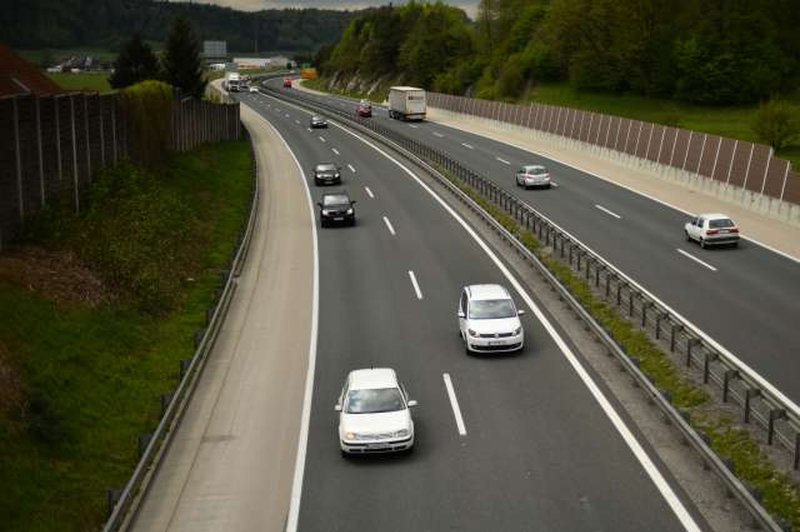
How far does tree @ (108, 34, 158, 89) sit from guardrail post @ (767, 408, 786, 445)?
8411 cm

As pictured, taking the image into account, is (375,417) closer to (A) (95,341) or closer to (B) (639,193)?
(A) (95,341)

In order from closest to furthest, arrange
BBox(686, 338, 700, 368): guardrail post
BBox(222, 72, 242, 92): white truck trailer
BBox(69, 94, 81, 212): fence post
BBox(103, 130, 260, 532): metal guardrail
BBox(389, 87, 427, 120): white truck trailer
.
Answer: BBox(103, 130, 260, 532): metal guardrail
BBox(686, 338, 700, 368): guardrail post
BBox(69, 94, 81, 212): fence post
BBox(389, 87, 427, 120): white truck trailer
BBox(222, 72, 242, 92): white truck trailer

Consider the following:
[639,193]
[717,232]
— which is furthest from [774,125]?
[717,232]

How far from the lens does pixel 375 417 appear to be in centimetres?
1964

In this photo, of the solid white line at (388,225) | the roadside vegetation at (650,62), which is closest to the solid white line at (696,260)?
the solid white line at (388,225)

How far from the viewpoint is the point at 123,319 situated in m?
28.2

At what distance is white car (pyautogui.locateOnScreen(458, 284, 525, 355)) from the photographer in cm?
2539

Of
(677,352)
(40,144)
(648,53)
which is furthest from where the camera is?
(648,53)

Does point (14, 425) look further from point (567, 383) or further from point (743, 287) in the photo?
point (743, 287)

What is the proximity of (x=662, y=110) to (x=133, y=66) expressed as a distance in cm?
5952

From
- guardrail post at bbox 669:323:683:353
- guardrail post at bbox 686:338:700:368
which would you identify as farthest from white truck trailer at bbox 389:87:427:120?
guardrail post at bbox 686:338:700:368

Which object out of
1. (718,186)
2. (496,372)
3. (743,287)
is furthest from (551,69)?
(496,372)

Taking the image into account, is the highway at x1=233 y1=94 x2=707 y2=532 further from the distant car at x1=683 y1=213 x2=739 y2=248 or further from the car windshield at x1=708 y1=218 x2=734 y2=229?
the car windshield at x1=708 y1=218 x2=734 y2=229

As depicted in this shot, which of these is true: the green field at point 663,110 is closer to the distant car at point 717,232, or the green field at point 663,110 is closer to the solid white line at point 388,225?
the distant car at point 717,232
